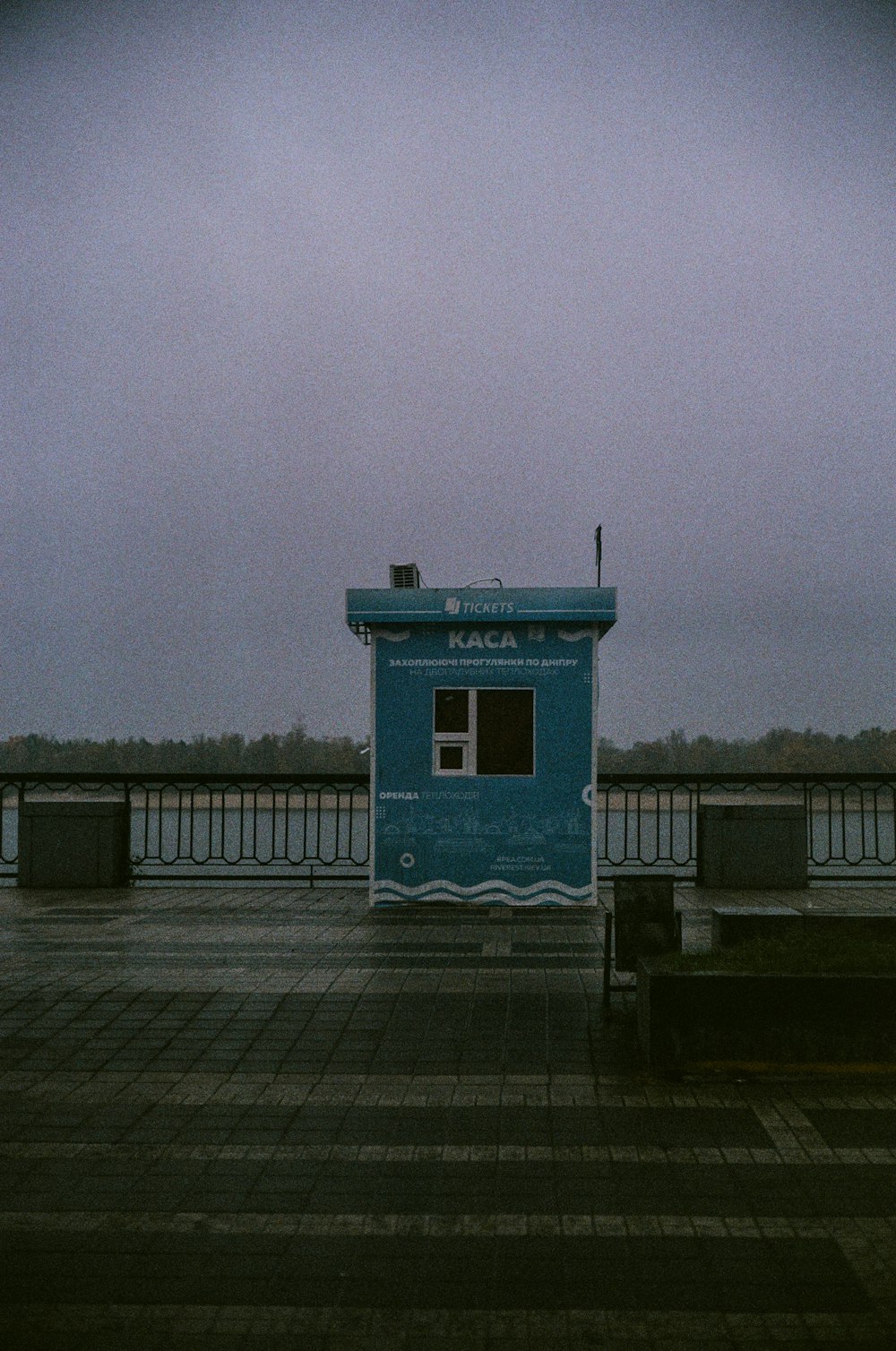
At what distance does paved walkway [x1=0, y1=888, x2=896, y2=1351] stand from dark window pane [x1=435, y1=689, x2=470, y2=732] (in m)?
3.36

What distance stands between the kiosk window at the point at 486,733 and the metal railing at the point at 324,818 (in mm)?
2068

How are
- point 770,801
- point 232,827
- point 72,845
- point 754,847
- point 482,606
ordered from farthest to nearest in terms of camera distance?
point 232,827
point 72,845
point 770,801
point 754,847
point 482,606

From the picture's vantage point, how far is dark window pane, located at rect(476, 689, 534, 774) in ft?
35.6

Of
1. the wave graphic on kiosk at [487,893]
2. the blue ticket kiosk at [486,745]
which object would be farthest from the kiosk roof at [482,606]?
the wave graphic on kiosk at [487,893]

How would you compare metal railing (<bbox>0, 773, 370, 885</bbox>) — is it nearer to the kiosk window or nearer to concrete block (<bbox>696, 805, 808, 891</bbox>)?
the kiosk window

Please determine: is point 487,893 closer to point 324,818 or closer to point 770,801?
point 324,818

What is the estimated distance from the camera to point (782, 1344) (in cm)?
336

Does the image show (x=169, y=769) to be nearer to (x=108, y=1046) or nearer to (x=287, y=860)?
(x=287, y=860)

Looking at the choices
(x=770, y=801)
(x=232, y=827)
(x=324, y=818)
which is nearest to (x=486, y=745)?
(x=324, y=818)

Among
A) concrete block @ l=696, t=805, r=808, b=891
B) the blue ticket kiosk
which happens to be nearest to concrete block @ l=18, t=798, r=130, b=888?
the blue ticket kiosk

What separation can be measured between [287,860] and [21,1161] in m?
8.05

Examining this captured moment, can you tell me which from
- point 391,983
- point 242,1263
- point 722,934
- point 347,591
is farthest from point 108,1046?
point 347,591

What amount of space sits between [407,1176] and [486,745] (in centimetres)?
646

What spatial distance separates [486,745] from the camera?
35.7 feet
